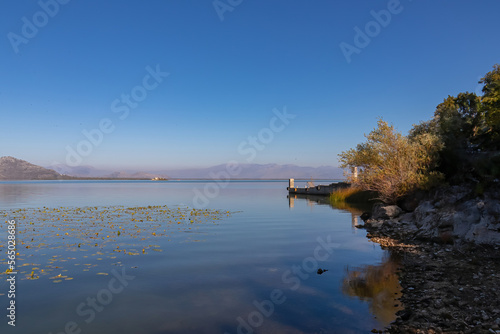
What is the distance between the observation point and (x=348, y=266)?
13.5 meters

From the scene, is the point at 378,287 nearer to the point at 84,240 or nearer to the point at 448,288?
the point at 448,288

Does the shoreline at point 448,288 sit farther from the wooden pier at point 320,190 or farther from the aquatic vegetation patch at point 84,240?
the wooden pier at point 320,190

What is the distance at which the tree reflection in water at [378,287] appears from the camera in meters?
8.86

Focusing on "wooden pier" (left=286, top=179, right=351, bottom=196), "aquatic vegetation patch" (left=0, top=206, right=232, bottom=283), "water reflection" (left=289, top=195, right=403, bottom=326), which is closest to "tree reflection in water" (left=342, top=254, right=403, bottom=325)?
"water reflection" (left=289, top=195, right=403, bottom=326)

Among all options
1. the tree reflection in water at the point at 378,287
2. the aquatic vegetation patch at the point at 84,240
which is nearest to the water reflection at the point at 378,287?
the tree reflection in water at the point at 378,287

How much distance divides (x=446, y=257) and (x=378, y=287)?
5.39m

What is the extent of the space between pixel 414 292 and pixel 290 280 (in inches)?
158

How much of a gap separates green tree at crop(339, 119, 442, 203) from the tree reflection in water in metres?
12.9

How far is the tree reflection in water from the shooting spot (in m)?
8.86

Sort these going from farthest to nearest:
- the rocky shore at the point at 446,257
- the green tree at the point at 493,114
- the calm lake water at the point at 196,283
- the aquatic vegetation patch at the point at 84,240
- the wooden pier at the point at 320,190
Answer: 1. the wooden pier at the point at 320,190
2. the green tree at the point at 493,114
3. the aquatic vegetation patch at the point at 84,240
4. the calm lake water at the point at 196,283
5. the rocky shore at the point at 446,257

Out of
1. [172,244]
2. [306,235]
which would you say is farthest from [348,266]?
[172,244]

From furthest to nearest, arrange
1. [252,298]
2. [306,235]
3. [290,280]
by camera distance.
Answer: [306,235]
[290,280]
[252,298]

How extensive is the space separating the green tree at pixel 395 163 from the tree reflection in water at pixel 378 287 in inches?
507

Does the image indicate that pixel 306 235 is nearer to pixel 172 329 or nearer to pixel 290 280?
pixel 290 280
